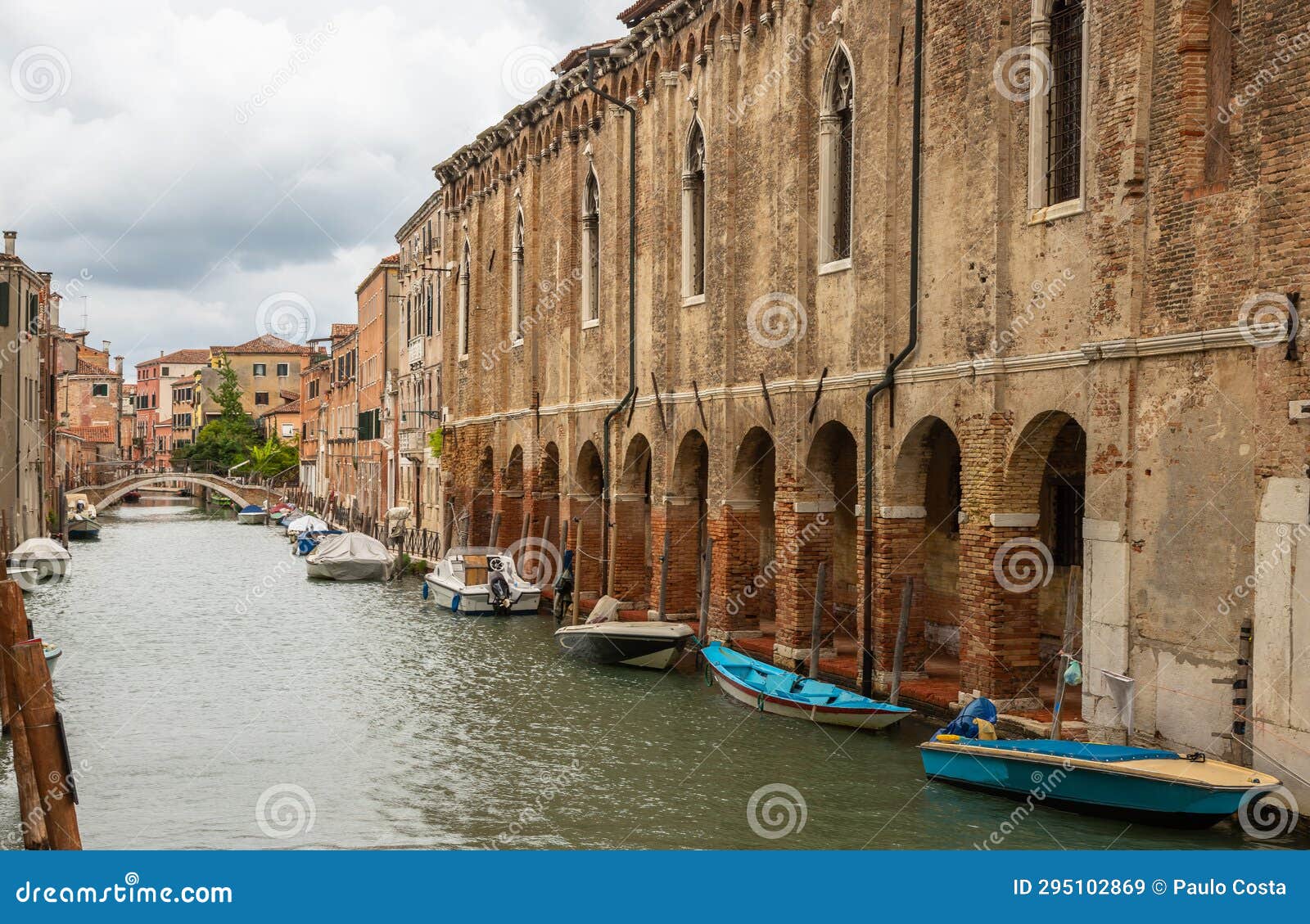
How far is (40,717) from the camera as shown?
10.1 metres

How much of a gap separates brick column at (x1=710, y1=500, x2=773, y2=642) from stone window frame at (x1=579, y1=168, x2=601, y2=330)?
788cm

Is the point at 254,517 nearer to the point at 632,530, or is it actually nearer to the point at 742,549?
the point at 632,530

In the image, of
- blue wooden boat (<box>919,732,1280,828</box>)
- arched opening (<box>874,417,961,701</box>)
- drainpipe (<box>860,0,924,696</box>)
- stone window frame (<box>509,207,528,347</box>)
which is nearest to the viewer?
blue wooden boat (<box>919,732,1280,828</box>)

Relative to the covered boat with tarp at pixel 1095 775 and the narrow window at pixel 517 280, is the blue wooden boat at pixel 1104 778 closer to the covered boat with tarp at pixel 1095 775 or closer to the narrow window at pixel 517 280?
the covered boat with tarp at pixel 1095 775

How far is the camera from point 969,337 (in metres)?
15.7

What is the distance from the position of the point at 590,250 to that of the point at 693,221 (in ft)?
17.7

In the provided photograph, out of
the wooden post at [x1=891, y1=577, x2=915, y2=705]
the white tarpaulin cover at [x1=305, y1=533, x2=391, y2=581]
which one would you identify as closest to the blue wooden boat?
the wooden post at [x1=891, y1=577, x2=915, y2=705]

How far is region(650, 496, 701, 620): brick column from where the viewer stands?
23500 millimetres

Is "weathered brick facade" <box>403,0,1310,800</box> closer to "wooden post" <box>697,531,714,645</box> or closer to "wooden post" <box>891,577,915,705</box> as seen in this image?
"wooden post" <box>697,531,714,645</box>

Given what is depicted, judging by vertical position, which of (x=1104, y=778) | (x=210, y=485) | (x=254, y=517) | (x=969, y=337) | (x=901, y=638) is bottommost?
(x=254, y=517)

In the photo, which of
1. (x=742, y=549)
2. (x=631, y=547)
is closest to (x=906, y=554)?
(x=742, y=549)

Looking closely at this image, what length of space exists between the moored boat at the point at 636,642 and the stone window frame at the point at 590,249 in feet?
26.6

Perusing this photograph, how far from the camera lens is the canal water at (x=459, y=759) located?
506 inches

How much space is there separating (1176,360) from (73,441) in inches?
2721
